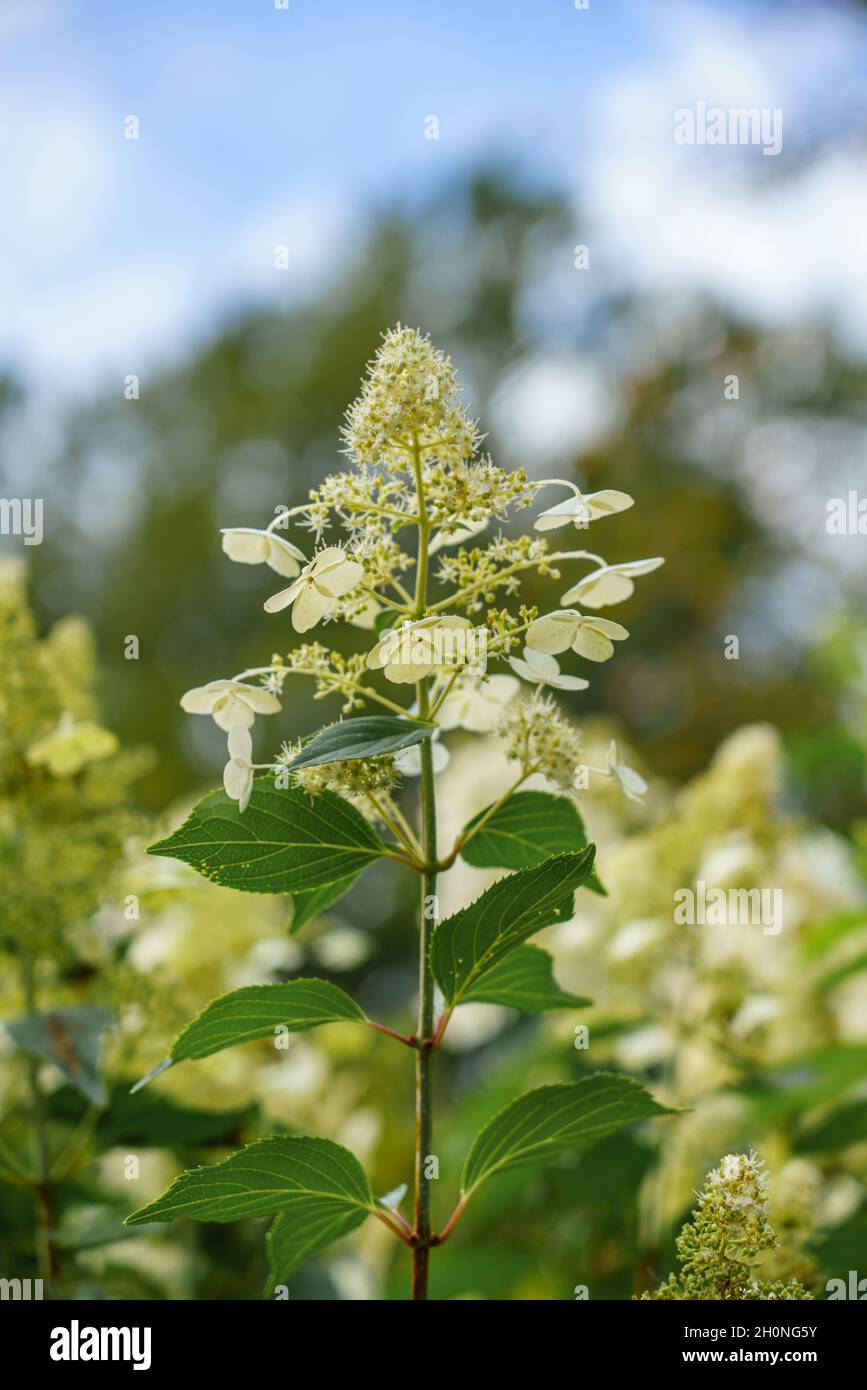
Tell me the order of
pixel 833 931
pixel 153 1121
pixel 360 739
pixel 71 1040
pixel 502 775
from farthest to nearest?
1. pixel 502 775
2. pixel 833 931
3. pixel 153 1121
4. pixel 71 1040
5. pixel 360 739

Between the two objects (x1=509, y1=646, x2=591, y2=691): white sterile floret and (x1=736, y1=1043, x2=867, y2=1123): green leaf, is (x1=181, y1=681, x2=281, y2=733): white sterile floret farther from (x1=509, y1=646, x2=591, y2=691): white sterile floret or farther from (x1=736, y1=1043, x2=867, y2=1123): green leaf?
(x1=736, y1=1043, x2=867, y2=1123): green leaf

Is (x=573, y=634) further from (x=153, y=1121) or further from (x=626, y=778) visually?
(x=153, y=1121)

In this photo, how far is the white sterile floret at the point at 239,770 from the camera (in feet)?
1.71

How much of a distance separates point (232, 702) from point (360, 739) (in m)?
0.08

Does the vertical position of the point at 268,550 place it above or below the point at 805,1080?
above

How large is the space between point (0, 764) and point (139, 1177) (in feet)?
1.72

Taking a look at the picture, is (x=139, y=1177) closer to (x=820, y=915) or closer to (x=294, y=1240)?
(x=294, y=1240)

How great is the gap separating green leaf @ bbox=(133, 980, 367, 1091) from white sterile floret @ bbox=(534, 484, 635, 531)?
8.7 inches

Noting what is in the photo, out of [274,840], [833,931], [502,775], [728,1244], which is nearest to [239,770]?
[274,840]

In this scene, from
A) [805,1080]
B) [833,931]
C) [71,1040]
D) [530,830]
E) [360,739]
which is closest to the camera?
[360,739]

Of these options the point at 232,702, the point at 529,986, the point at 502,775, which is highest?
the point at 502,775

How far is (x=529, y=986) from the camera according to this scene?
632 mm

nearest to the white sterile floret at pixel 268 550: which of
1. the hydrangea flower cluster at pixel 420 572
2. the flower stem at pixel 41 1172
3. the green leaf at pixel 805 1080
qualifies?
the hydrangea flower cluster at pixel 420 572
